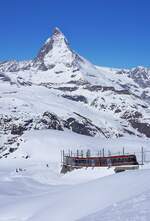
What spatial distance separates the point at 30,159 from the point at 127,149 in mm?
18203

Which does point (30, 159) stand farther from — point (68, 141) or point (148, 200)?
point (148, 200)

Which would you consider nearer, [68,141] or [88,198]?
[88,198]

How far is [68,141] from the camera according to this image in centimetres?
9944

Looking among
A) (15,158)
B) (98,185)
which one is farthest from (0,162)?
(98,185)

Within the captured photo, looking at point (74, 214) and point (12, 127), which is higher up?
point (12, 127)

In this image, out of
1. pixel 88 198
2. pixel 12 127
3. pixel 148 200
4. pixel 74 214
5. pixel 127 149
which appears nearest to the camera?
pixel 148 200

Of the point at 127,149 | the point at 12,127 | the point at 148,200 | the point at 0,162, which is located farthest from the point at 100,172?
the point at 12,127

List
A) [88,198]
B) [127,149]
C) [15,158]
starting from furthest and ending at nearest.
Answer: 1. [15,158]
2. [127,149]
3. [88,198]

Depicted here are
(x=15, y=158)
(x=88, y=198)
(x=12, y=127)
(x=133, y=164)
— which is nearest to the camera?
(x=88, y=198)

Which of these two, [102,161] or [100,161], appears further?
[100,161]

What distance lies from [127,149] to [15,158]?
72.9ft

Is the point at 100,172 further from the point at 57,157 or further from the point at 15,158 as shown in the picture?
the point at 15,158

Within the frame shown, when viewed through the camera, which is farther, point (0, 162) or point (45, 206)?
point (0, 162)

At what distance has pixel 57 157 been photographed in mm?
90438
